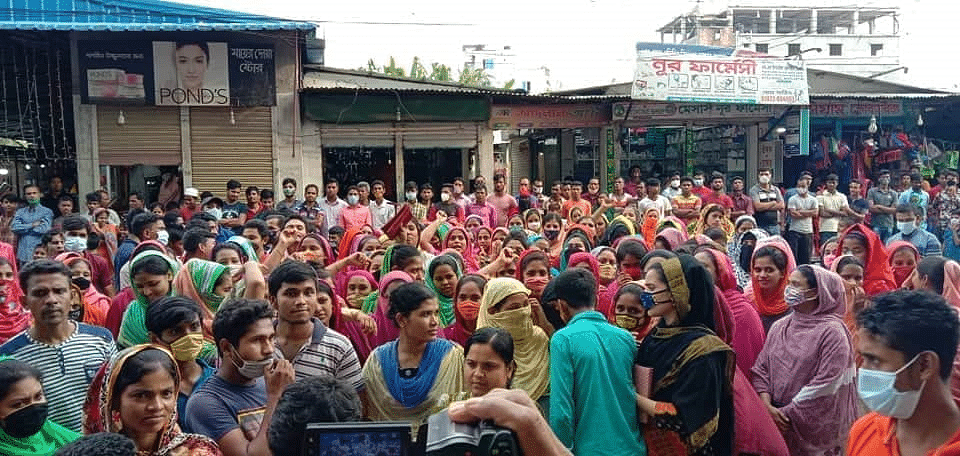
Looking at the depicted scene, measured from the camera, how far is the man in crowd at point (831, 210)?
39.4 feet

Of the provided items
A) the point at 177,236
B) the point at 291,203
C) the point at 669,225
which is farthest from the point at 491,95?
the point at 177,236

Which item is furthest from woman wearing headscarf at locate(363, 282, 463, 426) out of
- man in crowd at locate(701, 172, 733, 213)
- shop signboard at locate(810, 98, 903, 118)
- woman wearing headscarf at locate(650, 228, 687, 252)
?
shop signboard at locate(810, 98, 903, 118)

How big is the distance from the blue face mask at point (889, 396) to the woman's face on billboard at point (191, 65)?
39.4 feet

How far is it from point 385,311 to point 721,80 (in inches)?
454

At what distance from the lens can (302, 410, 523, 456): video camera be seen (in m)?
1.52

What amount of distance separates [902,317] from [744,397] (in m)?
1.14

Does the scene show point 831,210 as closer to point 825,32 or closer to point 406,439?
point 406,439

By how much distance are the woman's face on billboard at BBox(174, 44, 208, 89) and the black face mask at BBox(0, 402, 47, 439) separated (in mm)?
10690

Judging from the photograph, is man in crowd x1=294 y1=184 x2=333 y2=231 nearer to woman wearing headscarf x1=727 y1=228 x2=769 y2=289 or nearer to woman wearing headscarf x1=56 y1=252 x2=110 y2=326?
woman wearing headscarf x1=56 y1=252 x2=110 y2=326

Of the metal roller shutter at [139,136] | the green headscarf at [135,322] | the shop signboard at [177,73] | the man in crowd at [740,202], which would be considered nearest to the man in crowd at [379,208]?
the shop signboard at [177,73]

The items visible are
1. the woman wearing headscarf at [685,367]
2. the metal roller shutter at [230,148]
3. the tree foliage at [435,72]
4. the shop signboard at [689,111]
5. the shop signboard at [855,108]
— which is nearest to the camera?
the woman wearing headscarf at [685,367]

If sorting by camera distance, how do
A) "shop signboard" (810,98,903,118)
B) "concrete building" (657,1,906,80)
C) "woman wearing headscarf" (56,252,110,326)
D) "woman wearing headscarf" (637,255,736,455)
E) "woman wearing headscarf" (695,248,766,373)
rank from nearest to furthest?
1. "woman wearing headscarf" (637,255,736,455)
2. "woman wearing headscarf" (695,248,766,373)
3. "woman wearing headscarf" (56,252,110,326)
4. "shop signboard" (810,98,903,118)
5. "concrete building" (657,1,906,80)

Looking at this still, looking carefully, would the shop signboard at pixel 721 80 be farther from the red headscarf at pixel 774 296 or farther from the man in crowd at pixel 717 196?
the red headscarf at pixel 774 296

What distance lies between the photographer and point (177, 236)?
670cm
